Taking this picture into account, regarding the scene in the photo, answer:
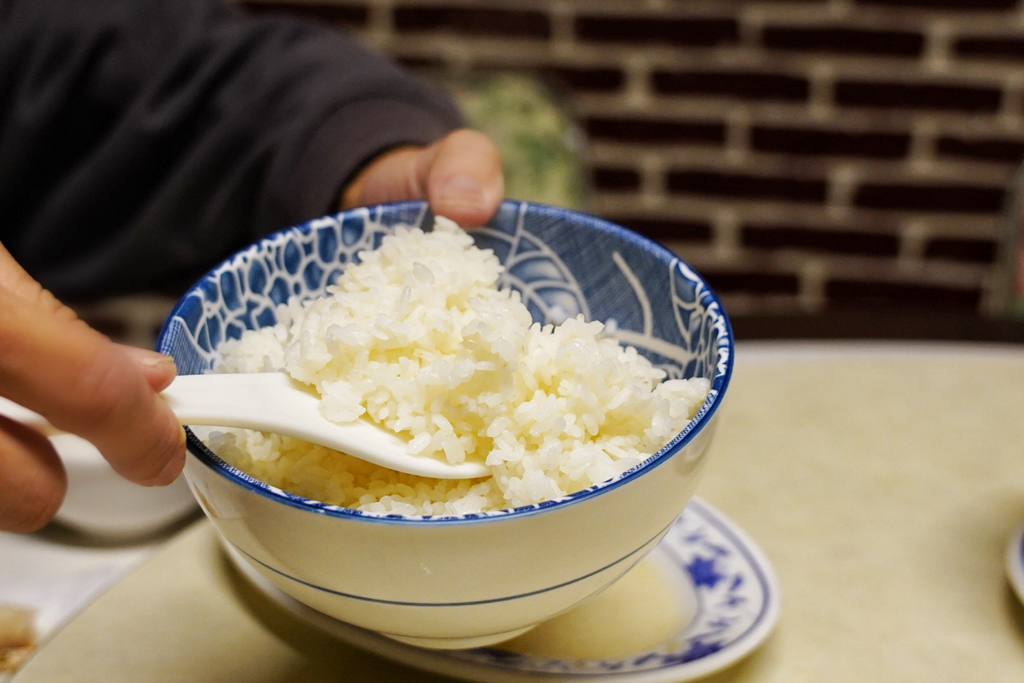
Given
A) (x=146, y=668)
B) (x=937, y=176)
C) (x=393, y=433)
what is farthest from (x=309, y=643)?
(x=937, y=176)

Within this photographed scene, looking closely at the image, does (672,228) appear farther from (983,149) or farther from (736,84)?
(983,149)

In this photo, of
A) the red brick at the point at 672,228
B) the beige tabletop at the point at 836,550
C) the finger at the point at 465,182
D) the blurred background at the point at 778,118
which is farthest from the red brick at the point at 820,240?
the finger at the point at 465,182

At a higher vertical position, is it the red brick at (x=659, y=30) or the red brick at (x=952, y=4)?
the red brick at (x=952, y=4)

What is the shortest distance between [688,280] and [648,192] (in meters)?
1.82

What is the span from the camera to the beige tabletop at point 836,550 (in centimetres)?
74

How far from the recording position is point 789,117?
2.40 metres

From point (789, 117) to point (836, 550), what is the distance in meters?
1.78

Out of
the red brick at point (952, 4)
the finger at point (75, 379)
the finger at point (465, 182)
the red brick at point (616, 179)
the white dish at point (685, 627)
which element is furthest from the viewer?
the red brick at point (616, 179)

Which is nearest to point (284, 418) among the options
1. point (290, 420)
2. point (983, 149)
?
point (290, 420)

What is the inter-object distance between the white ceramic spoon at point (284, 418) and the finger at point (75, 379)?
0.09 meters

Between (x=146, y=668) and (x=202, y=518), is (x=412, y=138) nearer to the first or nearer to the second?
(x=202, y=518)

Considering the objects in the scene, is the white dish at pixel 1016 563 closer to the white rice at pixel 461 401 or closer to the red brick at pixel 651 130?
the white rice at pixel 461 401

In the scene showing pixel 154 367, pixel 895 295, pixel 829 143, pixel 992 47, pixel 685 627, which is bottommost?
pixel 895 295

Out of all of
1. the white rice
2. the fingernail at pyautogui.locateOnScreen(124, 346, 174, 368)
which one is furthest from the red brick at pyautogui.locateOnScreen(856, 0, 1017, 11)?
the fingernail at pyautogui.locateOnScreen(124, 346, 174, 368)
